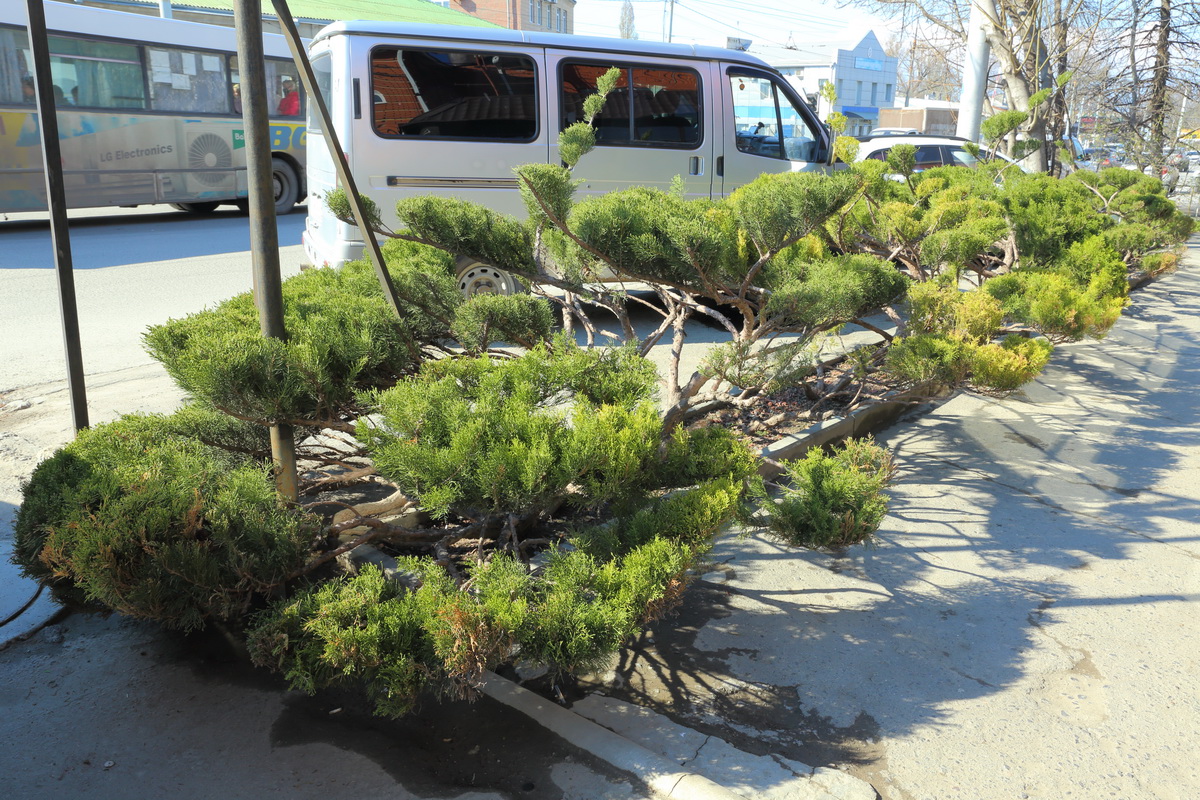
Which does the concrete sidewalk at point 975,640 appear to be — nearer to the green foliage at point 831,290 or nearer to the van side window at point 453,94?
the green foliage at point 831,290

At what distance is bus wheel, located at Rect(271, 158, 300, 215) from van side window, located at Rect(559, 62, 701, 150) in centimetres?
1066

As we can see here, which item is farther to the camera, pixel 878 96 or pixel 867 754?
pixel 878 96

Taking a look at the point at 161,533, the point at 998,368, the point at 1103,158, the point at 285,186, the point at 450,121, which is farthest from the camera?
the point at 1103,158

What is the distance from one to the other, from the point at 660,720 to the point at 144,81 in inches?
595

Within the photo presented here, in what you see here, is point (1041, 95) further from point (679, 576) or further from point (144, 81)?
point (144, 81)

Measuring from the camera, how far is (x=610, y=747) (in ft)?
9.38

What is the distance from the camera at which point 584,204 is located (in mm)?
4168

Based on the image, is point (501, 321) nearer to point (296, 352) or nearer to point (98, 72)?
point (296, 352)

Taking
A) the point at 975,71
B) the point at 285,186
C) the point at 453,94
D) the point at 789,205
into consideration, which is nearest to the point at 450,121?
the point at 453,94

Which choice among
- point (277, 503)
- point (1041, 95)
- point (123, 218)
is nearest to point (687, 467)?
point (277, 503)

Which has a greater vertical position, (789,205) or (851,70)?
(851,70)

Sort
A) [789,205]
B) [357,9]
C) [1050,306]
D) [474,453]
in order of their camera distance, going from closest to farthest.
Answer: [474,453] → [789,205] → [1050,306] → [357,9]

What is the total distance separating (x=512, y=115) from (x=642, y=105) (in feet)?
4.33

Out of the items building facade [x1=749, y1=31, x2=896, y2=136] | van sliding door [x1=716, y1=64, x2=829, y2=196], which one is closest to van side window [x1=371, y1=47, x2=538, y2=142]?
van sliding door [x1=716, y1=64, x2=829, y2=196]
